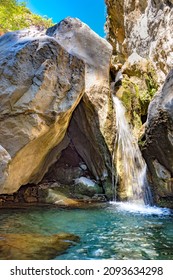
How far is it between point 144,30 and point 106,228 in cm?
1696

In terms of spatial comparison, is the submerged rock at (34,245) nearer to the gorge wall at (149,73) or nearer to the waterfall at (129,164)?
the gorge wall at (149,73)

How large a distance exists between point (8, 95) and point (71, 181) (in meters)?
5.12

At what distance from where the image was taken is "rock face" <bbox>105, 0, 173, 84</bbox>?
16.6m

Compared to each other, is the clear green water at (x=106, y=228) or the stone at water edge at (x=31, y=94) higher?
the stone at water edge at (x=31, y=94)

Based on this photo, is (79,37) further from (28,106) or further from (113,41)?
(113,41)

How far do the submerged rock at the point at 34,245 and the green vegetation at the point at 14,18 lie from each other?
47.3 ft

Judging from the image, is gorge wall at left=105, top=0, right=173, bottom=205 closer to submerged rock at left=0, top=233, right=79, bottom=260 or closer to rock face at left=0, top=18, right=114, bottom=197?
rock face at left=0, top=18, right=114, bottom=197

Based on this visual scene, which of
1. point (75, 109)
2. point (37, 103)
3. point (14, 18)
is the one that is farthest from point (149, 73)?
point (14, 18)

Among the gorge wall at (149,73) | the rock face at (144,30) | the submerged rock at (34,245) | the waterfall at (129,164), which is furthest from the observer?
the rock face at (144,30)

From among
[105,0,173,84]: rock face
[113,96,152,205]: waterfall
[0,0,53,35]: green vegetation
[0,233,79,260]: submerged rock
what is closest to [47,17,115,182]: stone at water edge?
[113,96,152,205]: waterfall

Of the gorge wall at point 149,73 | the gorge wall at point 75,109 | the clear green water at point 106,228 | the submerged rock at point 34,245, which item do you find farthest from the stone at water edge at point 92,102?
the submerged rock at point 34,245

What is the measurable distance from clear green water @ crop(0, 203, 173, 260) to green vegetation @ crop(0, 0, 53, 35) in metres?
13.0

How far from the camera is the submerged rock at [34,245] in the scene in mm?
4437
